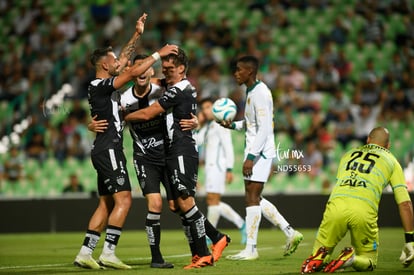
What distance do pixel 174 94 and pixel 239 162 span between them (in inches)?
390

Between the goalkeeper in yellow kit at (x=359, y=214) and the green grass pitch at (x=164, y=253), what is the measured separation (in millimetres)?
338

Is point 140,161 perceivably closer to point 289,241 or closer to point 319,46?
point 289,241

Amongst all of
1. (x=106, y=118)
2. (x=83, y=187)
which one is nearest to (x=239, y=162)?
(x=83, y=187)

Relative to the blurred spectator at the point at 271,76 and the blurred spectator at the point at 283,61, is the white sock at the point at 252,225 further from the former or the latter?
the blurred spectator at the point at 283,61

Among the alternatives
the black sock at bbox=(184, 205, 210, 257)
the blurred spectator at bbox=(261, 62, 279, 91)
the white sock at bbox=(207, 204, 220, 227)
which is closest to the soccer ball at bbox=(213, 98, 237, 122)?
the black sock at bbox=(184, 205, 210, 257)

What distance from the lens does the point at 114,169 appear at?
9.90 m

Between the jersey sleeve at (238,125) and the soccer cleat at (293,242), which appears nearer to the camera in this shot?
the soccer cleat at (293,242)

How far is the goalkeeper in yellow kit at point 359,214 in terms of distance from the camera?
28.0 feet

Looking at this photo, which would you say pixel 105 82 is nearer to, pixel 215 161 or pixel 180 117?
pixel 180 117

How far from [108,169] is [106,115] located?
2.03 ft

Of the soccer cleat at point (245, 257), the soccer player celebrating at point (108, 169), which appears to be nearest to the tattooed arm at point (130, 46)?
the soccer player celebrating at point (108, 169)

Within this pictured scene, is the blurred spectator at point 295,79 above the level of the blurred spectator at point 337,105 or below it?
above

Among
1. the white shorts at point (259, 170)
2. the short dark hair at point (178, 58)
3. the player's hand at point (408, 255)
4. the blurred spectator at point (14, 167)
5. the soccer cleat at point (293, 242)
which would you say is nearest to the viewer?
the player's hand at point (408, 255)

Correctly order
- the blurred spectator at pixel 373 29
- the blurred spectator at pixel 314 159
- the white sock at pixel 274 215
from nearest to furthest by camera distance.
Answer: the white sock at pixel 274 215, the blurred spectator at pixel 314 159, the blurred spectator at pixel 373 29
